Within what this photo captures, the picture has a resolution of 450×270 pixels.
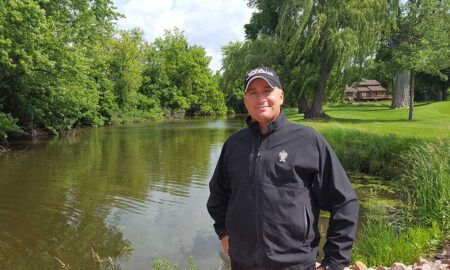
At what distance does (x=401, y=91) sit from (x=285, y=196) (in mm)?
38355

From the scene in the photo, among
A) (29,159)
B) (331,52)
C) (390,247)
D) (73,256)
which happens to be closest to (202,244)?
(73,256)

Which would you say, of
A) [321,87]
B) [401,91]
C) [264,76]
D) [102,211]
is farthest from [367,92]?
[264,76]

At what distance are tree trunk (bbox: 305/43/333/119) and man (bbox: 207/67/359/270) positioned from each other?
23.5 meters

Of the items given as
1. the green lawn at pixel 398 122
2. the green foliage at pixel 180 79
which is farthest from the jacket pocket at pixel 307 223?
the green foliage at pixel 180 79

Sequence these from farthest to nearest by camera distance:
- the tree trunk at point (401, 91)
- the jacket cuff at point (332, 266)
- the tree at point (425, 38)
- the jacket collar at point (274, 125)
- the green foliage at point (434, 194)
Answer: the tree trunk at point (401, 91) < the tree at point (425, 38) < the green foliage at point (434, 194) < the jacket collar at point (274, 125) < the jacket cuff at point (332, 266)

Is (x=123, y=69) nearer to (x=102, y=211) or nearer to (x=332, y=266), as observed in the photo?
(x=102, y=211)

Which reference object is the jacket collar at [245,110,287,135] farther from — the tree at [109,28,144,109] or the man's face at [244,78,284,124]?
the tree at [109,28,144,109]

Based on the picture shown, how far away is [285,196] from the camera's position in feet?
7.54

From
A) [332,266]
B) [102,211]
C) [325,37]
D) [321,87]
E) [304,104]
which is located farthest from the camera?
[304,104]

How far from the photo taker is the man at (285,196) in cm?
229

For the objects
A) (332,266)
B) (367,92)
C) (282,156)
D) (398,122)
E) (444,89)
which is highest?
(367,92)

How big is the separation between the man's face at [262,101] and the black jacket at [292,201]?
0.22 feet

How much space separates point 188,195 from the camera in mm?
11391

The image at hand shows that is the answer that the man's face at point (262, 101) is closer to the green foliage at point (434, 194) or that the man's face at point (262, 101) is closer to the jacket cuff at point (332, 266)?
the jacket cuff at point (332, 266)
